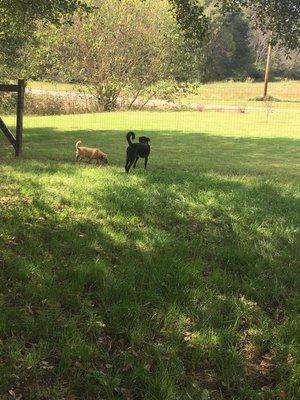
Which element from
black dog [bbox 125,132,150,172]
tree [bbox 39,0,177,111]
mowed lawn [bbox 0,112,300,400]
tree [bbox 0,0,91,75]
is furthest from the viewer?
tree [bbox 39,0,177,111]

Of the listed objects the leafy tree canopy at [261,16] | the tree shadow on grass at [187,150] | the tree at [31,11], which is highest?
the tree at [31,11]

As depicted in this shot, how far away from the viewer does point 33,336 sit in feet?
13.8

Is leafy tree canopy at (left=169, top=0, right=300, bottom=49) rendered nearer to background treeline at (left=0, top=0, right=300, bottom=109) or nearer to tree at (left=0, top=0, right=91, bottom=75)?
tree at (left=0, top=0, right=91, bottom=75)

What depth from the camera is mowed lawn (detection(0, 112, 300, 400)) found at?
12.8ft

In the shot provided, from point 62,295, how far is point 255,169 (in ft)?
36.2

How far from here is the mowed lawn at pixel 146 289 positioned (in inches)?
154

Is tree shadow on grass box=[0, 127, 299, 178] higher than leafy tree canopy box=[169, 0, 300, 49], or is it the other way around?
leafy tree canopy box=[169, 0, 300, 49]

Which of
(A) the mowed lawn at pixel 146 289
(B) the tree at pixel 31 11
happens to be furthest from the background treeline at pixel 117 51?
(A) the mowed lawn at pixel 146 289

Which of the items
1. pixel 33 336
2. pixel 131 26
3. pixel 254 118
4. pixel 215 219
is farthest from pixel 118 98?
pixel 33 336

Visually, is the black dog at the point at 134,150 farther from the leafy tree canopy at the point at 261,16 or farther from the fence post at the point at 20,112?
the fence post at the point at 20,112

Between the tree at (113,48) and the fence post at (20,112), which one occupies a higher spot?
the tree at (113,48)

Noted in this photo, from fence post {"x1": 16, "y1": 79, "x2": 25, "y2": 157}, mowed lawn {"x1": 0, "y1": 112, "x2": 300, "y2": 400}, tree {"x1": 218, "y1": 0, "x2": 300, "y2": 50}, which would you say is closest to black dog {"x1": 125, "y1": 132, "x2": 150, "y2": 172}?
mowed lawn {"x1": 0, "y1": 112, "x2": 300, "y2": 400}

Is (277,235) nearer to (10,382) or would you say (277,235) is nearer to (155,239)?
(155,239)

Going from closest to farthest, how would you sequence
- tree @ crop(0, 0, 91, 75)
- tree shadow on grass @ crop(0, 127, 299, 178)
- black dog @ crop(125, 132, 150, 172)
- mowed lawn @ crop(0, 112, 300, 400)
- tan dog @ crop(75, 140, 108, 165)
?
mowed lawn @ crop(0, 112, 300, 400) → black dog @ crop(125, 132, 150, 172) → tree @ crop(0, 0, 91, 75) → tan dog @ crop(75, 140, 108, 165) → tree shadow on grass @ crop(0, 127, 299, 178)
